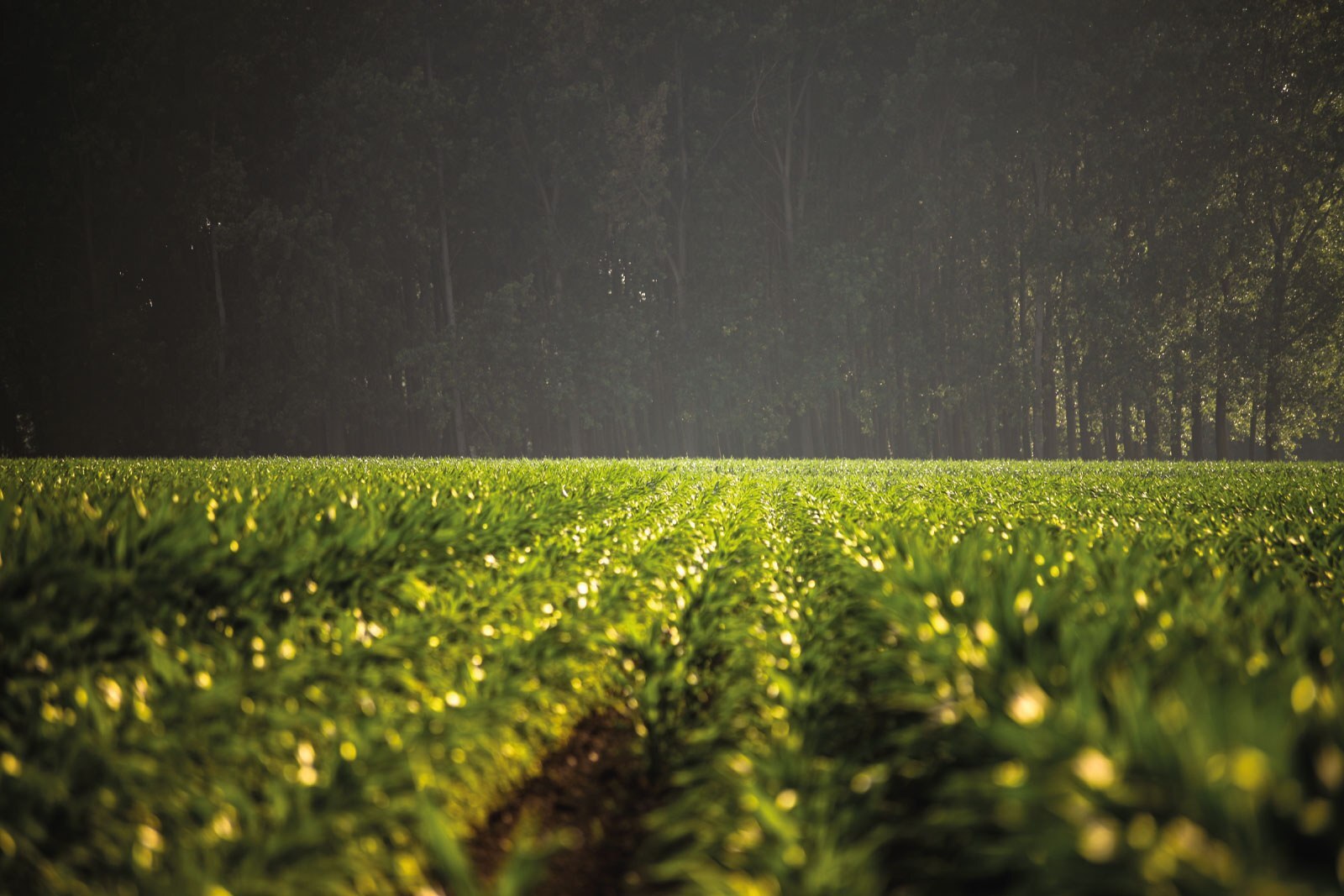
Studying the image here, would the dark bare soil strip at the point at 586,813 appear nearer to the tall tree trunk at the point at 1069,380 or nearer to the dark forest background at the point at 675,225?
the dark forest background at the point at 675,225

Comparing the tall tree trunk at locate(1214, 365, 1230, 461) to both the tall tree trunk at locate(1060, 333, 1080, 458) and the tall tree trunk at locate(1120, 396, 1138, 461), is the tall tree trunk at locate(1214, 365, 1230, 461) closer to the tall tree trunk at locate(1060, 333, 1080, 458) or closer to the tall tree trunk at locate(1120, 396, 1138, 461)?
the tall tree trunk at locate(1120, 396, 1138, 461)

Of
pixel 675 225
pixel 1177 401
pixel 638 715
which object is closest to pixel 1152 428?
pixel 1177 401

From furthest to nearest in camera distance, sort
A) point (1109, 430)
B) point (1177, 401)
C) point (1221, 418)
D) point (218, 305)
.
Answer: point (218, 305)
point (1109, 430)
point (1177, 401)
point (1221, 418)

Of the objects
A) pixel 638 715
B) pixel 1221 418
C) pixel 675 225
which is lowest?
pixel 638 715

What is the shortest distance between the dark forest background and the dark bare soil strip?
39045 millimetres

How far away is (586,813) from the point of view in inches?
126

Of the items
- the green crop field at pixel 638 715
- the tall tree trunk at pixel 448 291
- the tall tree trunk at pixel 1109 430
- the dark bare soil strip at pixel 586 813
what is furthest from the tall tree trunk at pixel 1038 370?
the dark bare soil strip at pixel 586 813

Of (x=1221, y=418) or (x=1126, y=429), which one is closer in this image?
(x=1221, y=418)

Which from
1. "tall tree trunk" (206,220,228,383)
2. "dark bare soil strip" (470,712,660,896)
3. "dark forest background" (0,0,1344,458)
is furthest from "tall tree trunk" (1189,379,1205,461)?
"tall tree trunk" (206,220,228,383)

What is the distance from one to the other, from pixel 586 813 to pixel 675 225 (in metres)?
51.0

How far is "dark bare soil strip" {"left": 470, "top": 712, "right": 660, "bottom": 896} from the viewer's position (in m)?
2.77

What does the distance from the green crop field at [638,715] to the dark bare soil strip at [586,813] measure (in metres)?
0.02

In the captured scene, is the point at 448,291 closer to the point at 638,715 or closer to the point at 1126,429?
the point at 1126,429

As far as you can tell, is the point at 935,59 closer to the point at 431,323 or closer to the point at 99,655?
the point at 431,323
